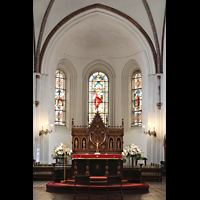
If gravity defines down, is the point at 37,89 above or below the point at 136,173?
above

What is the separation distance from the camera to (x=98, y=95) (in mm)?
21594

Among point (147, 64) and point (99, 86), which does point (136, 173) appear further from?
point (99, 86)

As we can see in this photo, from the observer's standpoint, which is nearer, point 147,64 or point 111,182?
point 111,182

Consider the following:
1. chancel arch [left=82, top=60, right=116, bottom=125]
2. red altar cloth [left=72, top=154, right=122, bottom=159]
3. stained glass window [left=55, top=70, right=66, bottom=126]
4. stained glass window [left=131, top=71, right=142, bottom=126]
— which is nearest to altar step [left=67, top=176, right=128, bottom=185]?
red altar cloth [left=72, top=154, right=122, bottom=159]

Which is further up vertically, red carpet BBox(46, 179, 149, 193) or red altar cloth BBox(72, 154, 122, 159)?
red altar cloth BBox(72, 154, 122, 159)

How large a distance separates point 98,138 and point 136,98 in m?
4.38

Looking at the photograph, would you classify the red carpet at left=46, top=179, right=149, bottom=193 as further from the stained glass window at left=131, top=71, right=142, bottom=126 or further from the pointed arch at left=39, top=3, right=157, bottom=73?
the stained glass window at left=131, top=71, right=142, bottom=126

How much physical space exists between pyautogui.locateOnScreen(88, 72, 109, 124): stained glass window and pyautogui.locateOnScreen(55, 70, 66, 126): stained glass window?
5.62ft

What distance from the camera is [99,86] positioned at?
2173 centimetres

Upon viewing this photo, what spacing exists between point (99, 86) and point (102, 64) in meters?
1.45

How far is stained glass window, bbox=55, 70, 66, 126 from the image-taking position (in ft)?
67.7

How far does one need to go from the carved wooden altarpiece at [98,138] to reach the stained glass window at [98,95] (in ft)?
11.6

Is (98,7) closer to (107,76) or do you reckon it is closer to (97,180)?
(107,76)
